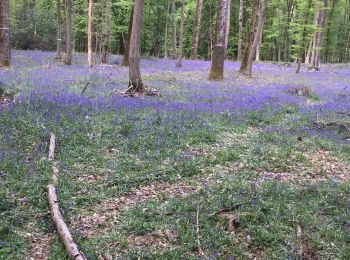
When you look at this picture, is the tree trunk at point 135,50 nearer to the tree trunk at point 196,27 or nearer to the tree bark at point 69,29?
the tree bark at point 69,29

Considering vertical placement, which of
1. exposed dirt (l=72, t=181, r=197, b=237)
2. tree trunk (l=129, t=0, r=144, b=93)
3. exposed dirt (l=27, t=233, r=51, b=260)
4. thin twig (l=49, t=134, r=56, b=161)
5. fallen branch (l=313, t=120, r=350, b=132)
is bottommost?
exposed dirt (l=27, t=233, r=51, b=260)

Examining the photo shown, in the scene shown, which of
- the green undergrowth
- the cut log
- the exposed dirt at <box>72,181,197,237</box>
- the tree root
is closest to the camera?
the cut log

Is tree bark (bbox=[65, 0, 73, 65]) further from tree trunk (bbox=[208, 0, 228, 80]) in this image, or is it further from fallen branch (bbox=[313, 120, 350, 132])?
fallen branch (bbox=[313, 120, 350, 132])

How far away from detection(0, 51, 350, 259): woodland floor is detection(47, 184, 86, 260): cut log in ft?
0.50

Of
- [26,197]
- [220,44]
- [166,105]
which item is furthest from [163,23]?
[26,197]

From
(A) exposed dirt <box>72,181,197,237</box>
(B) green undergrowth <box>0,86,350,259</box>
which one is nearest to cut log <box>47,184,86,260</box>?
(B) green undergrowth <box>0,86,350,259</box>

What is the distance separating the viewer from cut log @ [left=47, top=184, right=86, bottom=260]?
5.09 metres

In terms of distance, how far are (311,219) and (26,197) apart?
4770 mm

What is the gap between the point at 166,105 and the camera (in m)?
13.5

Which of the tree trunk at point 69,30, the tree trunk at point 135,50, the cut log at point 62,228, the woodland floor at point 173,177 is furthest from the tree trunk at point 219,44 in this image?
the cut log at point 62,228

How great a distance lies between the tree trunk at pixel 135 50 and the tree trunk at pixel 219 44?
684 cm

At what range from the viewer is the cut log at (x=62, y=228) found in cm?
509

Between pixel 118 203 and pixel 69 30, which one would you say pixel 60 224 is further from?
pixel 69 30

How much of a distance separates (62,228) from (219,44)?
55.3 feet
